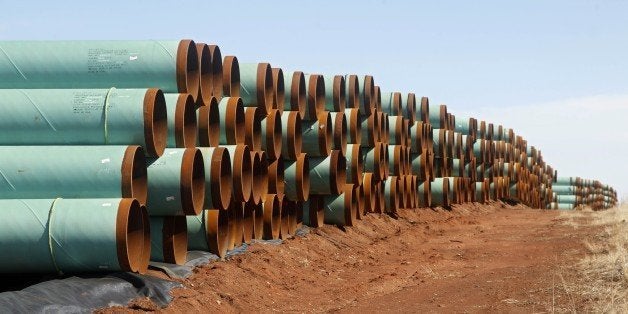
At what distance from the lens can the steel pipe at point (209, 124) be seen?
12328 mm

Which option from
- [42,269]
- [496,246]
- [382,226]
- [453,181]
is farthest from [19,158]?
[453,181]

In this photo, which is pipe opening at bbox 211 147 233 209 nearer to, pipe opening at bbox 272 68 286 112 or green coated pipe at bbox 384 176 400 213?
pipe opening at bbox 272 68 286 112

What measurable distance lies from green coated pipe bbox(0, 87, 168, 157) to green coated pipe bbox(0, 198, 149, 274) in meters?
1.20

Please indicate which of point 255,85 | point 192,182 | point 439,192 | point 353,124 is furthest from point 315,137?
point 439,192

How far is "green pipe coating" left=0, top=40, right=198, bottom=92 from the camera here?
433 inches

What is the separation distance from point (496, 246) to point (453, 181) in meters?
12.6

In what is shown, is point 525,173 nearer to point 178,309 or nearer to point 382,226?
point 382,226

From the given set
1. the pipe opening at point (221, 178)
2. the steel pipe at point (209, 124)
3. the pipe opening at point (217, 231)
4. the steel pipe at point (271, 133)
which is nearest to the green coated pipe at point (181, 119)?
the pipe opening at point (221, 178)

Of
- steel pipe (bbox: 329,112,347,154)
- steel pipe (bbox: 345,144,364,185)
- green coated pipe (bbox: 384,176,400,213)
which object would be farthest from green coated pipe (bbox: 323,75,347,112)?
green coated pipe (bbox: 384,176,400,213)

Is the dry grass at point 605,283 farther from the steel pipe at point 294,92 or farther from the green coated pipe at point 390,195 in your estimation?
the green coated pipe at point 390,195

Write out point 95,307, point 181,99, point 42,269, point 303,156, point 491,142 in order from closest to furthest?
point 95,307 < point 42,269 < point 181,99 < point 303,156 < point 491,142

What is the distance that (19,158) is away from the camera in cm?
957

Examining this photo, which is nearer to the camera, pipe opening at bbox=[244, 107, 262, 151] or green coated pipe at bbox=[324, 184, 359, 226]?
pipe opening at bbox=[244, 107, 262, 151]

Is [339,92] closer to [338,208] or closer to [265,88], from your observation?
[338,208]
